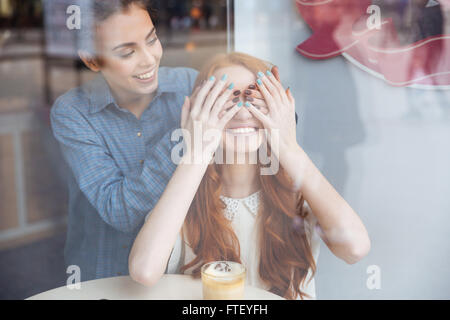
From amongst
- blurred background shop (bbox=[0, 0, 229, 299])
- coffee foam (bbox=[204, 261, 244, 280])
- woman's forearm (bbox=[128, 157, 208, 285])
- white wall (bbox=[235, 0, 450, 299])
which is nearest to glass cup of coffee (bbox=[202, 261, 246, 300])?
coffee foam (bbox=[204, 261, 244, 280])

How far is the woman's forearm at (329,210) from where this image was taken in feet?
4.63

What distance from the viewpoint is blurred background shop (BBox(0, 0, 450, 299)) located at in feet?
4.63

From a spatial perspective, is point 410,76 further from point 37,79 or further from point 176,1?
point 37,79

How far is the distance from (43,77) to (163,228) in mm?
614

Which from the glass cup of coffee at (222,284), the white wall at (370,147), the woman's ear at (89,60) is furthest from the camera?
the white wall at (370,147)

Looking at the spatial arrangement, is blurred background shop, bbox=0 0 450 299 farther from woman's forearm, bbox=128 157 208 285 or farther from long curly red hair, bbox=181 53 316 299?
woman's forearm, bbox=128 157 208 285

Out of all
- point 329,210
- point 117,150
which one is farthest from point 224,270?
point 117,150

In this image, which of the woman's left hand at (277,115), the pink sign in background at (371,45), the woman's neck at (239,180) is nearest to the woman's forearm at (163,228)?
the woman's neck at (239,180)

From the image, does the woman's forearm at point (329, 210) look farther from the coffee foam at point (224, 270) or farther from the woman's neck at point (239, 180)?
the coffee foam at point (224, 270)

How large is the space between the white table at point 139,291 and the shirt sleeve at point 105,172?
181 millimetres

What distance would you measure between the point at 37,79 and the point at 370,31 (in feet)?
3.54

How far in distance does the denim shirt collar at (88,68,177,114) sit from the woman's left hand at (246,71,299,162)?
0.91 ft

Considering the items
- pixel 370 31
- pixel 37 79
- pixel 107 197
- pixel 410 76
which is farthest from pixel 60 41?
pixel 410 76

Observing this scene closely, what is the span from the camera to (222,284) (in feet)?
4.07
